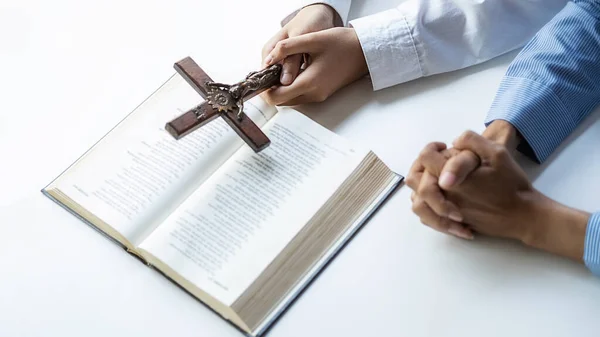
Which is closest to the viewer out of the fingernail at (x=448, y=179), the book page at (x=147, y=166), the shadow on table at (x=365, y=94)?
the fingernail at (x=448, y=179)

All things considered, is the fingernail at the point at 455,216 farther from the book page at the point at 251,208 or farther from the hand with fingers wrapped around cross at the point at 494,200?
the book page at the point at 251,208

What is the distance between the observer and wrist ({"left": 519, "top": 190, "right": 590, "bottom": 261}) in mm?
799

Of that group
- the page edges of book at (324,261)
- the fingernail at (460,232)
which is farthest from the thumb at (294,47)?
the fingernail at (460,232)

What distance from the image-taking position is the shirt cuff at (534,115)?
0.89m

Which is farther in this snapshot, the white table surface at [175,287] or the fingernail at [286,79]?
the fingernail at [286,79]

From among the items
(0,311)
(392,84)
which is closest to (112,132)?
(0,311)

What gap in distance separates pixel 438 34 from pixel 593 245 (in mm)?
383

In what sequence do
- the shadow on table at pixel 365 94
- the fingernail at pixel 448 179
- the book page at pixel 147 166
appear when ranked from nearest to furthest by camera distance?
the fingernail at pixel 448 179, the book page at pixel 147 166, the shadow on table at pixel 365 94

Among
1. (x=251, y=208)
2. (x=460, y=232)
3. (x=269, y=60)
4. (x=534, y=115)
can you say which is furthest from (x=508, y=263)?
(x=269, y=60)

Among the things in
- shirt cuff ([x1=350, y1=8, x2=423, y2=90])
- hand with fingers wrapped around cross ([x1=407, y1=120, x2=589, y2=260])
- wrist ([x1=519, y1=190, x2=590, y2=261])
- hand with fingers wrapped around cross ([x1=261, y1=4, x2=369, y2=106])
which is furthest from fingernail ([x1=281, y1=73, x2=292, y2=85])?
wrist ([x1=519, y1=190, x2=590, y2=261])

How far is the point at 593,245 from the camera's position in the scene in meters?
0.79

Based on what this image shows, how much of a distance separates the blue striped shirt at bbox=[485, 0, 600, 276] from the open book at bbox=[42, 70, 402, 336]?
0.17m

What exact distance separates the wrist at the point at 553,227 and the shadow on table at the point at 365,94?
253mm

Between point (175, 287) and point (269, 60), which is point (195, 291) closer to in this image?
point (175, 287)
